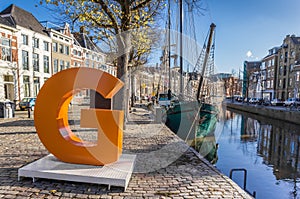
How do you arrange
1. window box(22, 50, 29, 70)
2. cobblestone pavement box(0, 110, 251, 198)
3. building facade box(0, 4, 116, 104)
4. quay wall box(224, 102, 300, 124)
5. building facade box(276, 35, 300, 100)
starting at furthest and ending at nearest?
building facade box(276, 35, 300, 100)
window box(22, 50, 29, 70)
building facade box(0, 4, 116, 104)
quay wall box(224, 102, 300, 124)
cobblestone pavement box(0, 110, 251, 198)

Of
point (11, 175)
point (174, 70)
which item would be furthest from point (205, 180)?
point (174, 70)

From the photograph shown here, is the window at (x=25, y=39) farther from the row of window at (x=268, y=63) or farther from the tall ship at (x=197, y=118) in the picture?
the row of window at (x=268, y=63)

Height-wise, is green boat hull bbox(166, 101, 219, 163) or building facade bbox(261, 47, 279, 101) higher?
building facade bbox(261, 47, 279, 101)

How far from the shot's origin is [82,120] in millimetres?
4695

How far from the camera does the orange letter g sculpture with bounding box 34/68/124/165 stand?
183 inches

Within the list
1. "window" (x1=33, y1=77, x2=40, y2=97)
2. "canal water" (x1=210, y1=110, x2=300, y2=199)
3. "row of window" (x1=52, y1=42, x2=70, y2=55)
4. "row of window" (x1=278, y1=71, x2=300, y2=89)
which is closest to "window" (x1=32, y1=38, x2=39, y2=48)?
"row of window" (x1=52, y1=42, x2=70, y2=55)

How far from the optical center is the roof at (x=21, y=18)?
23.3m

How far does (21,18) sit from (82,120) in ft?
89.4

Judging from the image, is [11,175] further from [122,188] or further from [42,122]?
[122,188]

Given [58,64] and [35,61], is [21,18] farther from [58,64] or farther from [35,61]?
[58,64]

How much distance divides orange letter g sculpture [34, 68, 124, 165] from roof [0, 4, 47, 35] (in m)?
23.9

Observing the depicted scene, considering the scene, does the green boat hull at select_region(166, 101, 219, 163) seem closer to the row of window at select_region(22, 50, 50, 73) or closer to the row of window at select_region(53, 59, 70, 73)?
the row of window at select_region(22, 50, 50, 73)

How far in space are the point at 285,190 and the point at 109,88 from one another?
6441mm

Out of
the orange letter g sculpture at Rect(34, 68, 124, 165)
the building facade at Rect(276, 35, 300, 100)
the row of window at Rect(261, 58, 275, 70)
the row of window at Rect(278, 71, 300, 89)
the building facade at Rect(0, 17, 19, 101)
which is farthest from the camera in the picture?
the row of window at Rect(261, 58, 275, 70)
